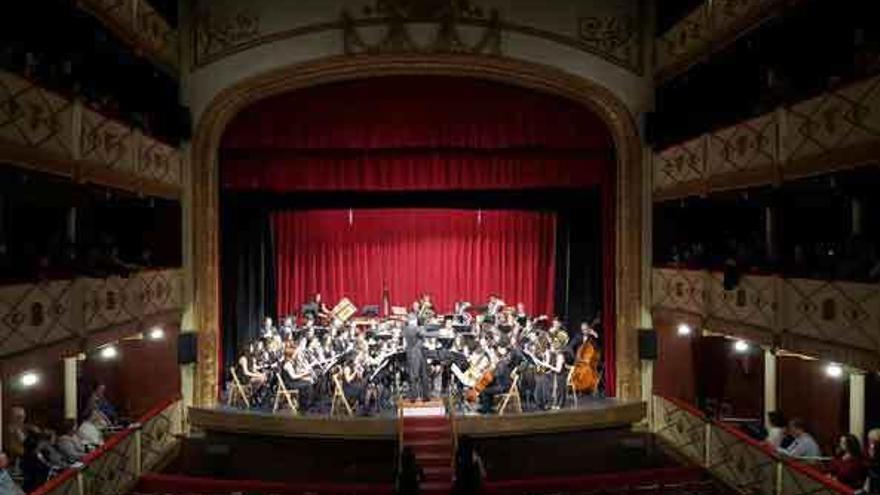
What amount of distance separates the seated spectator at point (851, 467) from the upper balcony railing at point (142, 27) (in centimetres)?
1137

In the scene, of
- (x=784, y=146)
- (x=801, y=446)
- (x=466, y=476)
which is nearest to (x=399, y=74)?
(x=784, y=146)

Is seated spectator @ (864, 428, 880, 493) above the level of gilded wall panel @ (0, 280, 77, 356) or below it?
below

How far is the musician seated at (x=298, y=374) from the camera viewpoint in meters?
13.5

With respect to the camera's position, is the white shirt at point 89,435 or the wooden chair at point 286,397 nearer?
the white shirt at point 89,435

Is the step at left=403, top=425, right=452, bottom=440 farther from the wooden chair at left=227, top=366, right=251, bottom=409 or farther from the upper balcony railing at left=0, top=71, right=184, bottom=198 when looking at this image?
the upper balcony railing at left=0, top=71, right=184, bottom=198

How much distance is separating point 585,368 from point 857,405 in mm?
4679

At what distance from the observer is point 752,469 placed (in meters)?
9.93

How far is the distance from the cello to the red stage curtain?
3510 mm

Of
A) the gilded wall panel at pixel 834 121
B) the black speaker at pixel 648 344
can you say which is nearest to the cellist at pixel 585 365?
the black speaker at pixel 648 344

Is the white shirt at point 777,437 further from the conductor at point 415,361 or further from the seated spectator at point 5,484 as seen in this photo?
the seated spectator at point 5,484

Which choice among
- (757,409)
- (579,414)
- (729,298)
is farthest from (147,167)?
(757,409)

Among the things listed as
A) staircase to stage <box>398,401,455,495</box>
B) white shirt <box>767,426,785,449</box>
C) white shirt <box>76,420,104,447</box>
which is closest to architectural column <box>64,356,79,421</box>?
white shirt <box>76,420,104,447</box>

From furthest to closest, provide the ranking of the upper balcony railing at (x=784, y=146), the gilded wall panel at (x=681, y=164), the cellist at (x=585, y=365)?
the cellist at (x=585, y=365)
the gilded wall panel at (x=681, y=164)
the upper balcony railing at (x=784, y=146)

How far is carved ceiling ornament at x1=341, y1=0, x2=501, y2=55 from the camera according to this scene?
14602 mm
